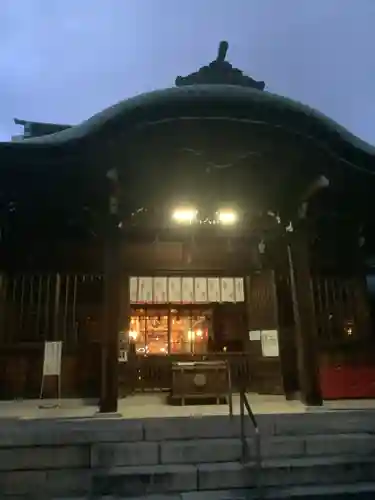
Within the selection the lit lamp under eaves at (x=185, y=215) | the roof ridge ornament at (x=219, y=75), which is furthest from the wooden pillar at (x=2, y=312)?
the roof ridge ornament at (x=219, y=75)

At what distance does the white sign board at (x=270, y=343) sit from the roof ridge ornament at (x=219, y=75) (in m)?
4.89

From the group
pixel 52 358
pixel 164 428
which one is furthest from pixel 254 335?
pixel 164 428

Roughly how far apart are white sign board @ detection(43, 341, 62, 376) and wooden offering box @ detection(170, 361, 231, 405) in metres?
2.23

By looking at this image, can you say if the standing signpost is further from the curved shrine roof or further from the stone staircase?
the curved shrine roof

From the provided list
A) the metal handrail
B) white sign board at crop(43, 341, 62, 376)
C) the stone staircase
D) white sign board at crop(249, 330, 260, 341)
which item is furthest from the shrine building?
the stone staircase

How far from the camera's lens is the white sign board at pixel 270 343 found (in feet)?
29.4

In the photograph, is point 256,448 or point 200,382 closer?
point 256,448

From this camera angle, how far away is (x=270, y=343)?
9.03 meters

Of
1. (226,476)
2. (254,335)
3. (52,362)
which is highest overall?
(254,335)

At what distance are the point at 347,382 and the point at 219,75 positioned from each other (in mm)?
6198

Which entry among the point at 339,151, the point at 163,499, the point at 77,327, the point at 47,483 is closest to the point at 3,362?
the point at 77,327

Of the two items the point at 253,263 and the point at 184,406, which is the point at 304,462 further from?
→ the point at 253,263

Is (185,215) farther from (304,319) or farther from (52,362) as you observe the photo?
(52,362)

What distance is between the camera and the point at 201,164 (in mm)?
6910
